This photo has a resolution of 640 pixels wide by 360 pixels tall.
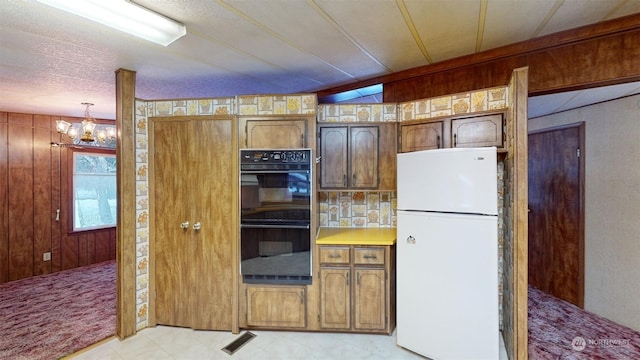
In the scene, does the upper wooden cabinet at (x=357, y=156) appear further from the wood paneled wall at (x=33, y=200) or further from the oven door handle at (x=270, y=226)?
the wood paneled wall at (x=33, y=200)

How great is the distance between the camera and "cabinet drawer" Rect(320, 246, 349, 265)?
99.6 inches

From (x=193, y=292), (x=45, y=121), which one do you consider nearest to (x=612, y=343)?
(x=193, y=292)

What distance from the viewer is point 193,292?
2.67m

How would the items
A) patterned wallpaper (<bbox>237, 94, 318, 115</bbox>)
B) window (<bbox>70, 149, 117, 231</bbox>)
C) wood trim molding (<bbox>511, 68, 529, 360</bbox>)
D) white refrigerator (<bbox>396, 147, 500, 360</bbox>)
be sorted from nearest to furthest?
wood trim molding (<bbox>511, 68, 529, 360</bbox>), white refrigerator (<bbox>396, 147, 500, 360</bbox>), patterned wallpaper (<bbox>237, 94, 318, 115</bbox>), window (<bbox>70, 149, 117, 231</bbox>)

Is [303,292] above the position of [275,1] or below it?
below

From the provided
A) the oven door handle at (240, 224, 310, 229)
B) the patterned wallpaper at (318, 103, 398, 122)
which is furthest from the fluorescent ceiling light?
the oven door handle at (240, 224, 310, 229)

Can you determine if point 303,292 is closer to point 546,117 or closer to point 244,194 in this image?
point 244,194

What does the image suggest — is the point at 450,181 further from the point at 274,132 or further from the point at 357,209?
the point at 274,132

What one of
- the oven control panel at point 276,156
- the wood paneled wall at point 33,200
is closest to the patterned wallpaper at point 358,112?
the oven control panel at point 276,156

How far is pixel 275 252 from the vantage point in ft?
8.45

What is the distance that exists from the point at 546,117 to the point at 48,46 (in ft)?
17.0

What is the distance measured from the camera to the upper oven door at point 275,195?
8.31 feet

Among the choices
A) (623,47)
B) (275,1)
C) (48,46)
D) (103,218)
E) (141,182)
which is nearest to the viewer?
(275,1)

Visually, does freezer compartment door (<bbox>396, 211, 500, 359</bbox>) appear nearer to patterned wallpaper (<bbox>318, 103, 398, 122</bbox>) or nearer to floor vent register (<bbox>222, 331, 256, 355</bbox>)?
patterned wallpaper (<bbox>318, 103, 398, 122</bbox>)
